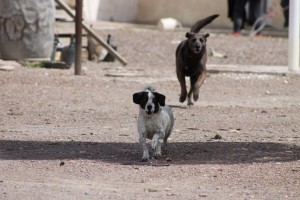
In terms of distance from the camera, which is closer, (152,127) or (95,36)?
(152,127)

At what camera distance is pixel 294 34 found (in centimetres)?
1859

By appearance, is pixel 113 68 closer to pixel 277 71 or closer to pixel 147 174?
pixel 277 71

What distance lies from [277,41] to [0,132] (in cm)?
1448

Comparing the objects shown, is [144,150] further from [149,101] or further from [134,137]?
[134,137]

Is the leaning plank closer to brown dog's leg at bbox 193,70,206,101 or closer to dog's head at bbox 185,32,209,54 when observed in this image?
brown dog's leg at bbox 193,70,206,101

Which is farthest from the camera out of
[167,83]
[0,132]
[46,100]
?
[167,83]

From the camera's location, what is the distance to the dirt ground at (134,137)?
876 cm

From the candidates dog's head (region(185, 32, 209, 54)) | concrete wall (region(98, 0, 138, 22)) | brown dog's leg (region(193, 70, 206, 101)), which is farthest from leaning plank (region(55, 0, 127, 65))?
concrete wall (region(98, 0, 138, 22))

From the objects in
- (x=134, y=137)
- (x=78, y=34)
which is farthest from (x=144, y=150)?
(x=78, y=34)

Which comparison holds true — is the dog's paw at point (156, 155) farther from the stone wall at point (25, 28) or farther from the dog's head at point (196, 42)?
the stone wall at point (25, 28)

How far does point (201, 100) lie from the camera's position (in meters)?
15.7

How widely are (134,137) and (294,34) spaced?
24.4 feet

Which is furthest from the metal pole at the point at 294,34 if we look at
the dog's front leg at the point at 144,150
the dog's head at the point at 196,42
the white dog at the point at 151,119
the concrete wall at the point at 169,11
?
the concrete wall at the point at 169,11

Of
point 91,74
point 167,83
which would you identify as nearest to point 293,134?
point 167,83
